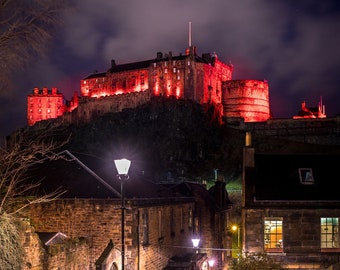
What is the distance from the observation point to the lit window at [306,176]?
84.0 ft

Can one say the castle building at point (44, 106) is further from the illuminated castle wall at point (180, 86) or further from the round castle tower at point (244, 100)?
the round castle tower at point (244, 100)

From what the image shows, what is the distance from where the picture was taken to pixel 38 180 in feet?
79.2

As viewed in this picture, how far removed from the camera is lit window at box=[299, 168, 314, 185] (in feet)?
84.0

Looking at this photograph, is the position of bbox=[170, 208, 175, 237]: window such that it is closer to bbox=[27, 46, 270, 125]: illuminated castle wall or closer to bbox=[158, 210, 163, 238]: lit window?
bbox=[158, 210, 163, 238]: lit window

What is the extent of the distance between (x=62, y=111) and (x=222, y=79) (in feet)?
175

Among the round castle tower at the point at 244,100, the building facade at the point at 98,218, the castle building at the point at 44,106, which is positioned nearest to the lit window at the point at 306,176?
the building facade at the point at 98,218

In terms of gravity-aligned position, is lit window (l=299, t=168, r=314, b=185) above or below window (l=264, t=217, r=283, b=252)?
above

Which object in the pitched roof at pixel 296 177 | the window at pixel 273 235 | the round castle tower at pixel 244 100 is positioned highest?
the round castle tower at pixel 244 100

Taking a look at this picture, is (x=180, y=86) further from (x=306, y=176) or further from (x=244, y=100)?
(x=306, y=176)

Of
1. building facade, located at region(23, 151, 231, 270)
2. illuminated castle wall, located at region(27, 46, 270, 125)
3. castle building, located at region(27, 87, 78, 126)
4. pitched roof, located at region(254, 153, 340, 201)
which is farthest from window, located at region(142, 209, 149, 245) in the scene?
castle building, located at region(27, 87, 78, 126)

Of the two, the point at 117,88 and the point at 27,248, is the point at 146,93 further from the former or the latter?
A: the point at 27,248

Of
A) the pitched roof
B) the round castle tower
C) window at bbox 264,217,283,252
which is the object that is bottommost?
window at bbox 264,217,283,252

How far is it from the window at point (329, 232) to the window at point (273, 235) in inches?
78.0

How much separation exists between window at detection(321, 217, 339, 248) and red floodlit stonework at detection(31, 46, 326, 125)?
99.0m
